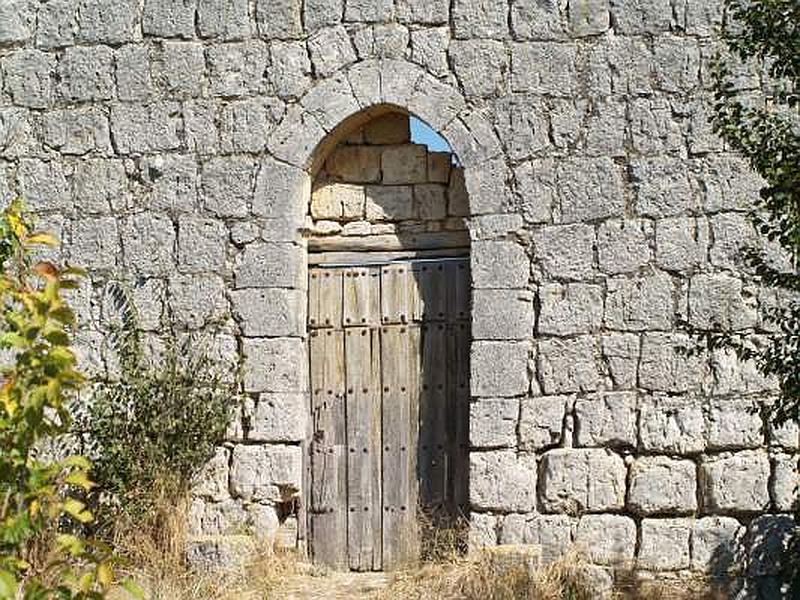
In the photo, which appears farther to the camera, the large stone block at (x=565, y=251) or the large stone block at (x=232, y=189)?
the large stone block at (x=232, y=189)

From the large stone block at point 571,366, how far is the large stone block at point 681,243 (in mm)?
672

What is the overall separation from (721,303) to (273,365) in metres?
2.78

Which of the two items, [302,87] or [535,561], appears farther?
[302,87]

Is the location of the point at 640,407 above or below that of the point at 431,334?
below

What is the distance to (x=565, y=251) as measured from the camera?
7.84 metres

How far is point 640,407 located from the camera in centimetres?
769

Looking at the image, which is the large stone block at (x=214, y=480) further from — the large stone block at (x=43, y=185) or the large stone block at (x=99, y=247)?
the large stone block at (x=43, y=185)

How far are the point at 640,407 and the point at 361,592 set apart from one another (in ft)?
6.61

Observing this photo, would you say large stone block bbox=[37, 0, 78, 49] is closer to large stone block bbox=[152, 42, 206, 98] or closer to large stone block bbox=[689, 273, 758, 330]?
large stone block bbox=[152, 42, 206, 98]

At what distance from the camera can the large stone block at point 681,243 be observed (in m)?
7.75

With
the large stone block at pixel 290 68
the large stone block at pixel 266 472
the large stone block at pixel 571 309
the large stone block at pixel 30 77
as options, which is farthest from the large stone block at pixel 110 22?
the large stone block at pixel 571 309

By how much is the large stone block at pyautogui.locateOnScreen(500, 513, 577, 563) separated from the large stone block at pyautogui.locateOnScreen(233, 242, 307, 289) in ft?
6.64

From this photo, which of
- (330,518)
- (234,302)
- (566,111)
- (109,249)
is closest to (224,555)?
(330,518)

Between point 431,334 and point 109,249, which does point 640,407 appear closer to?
point 431,334
